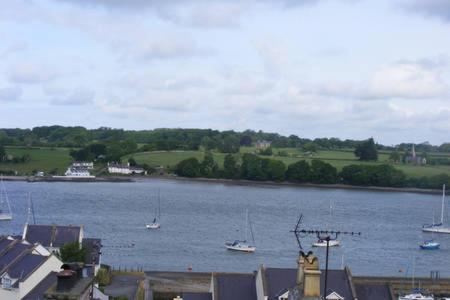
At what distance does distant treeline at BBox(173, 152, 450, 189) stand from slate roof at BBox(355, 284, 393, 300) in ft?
349

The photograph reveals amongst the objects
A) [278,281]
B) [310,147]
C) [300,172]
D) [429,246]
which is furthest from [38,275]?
[310,147]

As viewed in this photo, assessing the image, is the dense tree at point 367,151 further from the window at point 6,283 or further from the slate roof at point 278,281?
the window at point 6,283

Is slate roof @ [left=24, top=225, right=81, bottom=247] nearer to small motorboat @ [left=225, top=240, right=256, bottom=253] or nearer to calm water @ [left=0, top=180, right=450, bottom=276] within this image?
calm water @ [left=0, top=180, right=450, bottom=276]

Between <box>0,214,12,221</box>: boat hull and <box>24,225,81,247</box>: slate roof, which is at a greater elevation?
<box>24,225,81,247</box>: slate roof

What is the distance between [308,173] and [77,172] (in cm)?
3727

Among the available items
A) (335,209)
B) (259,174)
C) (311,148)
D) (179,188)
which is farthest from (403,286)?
(311,148)

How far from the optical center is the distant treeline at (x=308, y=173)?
130 m

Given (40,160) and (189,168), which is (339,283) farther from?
(40,160)

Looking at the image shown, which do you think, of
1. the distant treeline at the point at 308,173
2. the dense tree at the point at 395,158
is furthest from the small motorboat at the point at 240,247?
the dense tree at the point at 395,158

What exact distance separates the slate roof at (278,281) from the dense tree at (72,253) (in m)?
8.59

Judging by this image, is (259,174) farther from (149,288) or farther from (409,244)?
(149,288)

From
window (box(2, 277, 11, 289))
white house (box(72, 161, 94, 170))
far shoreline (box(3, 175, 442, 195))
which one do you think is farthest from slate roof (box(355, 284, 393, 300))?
white house (box(72, 161, 94, 170))

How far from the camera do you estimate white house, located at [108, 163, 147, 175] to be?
139m

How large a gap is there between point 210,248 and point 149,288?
21037mm
